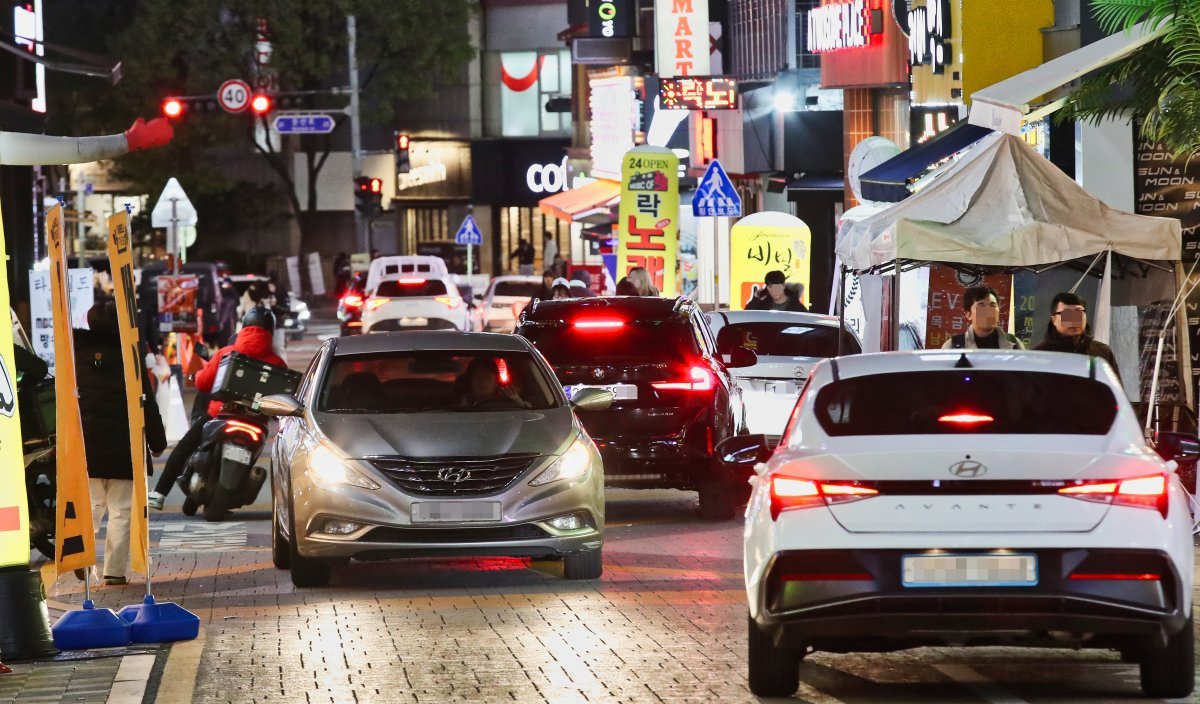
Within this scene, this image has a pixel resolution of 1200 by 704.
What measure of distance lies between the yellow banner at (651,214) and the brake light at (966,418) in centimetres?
2288

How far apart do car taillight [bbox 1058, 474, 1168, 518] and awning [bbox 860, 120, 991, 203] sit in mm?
11893

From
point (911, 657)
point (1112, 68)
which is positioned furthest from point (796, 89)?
point (911, 657)

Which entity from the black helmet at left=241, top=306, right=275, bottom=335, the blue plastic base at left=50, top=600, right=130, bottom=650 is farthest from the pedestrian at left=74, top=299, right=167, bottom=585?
the black helmet at left=241, top=306, right=275, bottom=335

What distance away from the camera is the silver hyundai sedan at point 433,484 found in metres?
12.4

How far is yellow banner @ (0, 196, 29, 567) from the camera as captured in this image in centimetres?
968

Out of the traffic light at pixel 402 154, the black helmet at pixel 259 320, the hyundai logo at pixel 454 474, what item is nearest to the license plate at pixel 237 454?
the black helmet at pixel 259 320

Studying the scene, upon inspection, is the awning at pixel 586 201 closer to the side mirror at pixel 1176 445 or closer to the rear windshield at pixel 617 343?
the rear windshield at pixel 617 343

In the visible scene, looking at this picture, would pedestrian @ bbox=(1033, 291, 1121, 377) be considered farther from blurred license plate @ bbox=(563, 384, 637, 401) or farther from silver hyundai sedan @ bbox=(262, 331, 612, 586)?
blurred license plate @ bbox=(563, 384, 637, 401)

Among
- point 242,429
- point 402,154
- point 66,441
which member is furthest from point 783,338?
point 402,154

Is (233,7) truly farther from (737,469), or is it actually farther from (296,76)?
(737,469)

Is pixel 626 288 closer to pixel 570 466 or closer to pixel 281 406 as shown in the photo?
pixel 281 406

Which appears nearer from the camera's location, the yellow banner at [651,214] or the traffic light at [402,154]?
the yellow banner at [651,214]

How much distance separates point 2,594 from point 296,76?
2499 inches

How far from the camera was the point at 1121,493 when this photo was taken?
8078 millimetres
